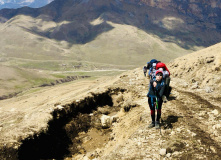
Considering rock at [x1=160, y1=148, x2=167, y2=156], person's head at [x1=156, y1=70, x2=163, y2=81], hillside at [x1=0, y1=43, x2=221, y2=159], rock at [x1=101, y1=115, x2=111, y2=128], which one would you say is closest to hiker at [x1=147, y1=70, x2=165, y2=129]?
person's head at [x1=156, y1=70, x2=163, y2=81]

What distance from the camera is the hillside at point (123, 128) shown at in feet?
27.5

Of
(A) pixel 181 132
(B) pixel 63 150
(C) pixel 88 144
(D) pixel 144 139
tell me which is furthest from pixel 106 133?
(A) pixel 181 132

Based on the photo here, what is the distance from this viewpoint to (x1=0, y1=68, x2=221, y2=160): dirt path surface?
8203 millimetres

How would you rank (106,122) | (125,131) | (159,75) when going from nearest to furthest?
(159,75)
(125,131)
(106,122)

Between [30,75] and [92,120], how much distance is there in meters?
172

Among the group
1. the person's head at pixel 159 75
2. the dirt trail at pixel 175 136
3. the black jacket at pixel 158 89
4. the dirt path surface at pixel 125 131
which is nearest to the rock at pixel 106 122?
the dirt path surface at pixel 125 131

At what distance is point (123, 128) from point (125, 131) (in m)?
0.78

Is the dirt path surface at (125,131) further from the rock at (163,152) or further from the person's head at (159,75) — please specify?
the person's head at (159,75)

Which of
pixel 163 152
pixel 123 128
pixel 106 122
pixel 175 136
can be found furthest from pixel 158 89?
pixel 106 122

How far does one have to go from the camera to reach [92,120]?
15.6 meters

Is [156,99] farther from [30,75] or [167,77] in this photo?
[30,75]

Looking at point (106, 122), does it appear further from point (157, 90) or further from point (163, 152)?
point (163, 152)

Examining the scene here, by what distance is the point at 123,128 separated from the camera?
12.5m

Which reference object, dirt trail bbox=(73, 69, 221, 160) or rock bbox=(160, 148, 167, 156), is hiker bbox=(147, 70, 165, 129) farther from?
rock bbox=(160, 148, 167, 156)
